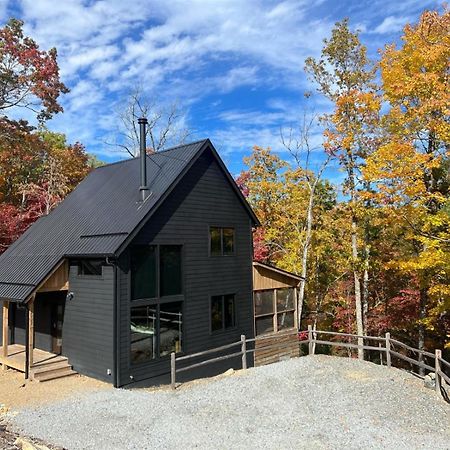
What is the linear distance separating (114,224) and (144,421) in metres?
6.18

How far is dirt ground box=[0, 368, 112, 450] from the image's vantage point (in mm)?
10094

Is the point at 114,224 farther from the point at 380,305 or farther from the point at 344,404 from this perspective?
the point at 380,305

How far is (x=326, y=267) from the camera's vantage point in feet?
88.1

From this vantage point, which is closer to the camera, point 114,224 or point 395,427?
point 395,427

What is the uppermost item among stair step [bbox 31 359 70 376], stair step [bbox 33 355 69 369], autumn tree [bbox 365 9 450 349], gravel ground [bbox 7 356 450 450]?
autumn tree [bbox 365 9 450 349]

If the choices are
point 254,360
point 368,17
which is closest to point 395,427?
point 254,360

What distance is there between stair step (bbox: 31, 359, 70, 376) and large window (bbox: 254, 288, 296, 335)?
751cm

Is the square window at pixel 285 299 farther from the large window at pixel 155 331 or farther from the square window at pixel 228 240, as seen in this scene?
the large window at pixel 155 331

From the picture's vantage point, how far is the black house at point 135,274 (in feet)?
39.9

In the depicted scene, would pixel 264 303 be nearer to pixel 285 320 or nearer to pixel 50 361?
pixel 285 320

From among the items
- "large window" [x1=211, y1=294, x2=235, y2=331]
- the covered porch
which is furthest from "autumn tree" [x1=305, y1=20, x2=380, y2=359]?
the covered porch

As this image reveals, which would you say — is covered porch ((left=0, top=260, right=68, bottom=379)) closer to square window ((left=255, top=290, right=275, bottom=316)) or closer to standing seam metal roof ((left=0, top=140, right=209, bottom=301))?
standing seam metal roof ((left=0, top=140, right=209, bottom=301))

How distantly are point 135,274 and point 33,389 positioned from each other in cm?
405

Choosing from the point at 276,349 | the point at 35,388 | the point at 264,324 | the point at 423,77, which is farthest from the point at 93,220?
the point at 423,77
